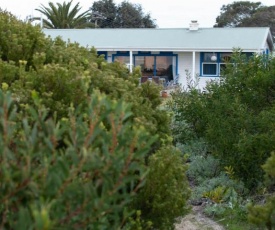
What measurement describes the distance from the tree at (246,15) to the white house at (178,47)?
37785 mm

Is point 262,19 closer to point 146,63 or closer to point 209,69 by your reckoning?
point 146,63

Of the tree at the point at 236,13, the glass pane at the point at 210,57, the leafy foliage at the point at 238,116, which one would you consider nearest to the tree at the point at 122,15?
the tree at the point at 236,13

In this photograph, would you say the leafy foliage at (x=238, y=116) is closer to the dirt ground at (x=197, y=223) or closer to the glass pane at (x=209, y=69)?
the dirt ground at (x=197, y=223)

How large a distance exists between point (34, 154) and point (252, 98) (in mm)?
5160

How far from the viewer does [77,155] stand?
6.96 feet

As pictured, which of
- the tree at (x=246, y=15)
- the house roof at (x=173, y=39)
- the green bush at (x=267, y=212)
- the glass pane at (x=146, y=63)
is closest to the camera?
the green bush at (x=267, y=212)

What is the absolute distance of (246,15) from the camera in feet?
237

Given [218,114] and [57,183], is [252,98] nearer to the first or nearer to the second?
[218,114]

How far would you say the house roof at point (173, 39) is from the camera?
28.5m

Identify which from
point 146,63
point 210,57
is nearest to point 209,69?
point 210,57

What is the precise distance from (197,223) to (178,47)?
23921 millimetres

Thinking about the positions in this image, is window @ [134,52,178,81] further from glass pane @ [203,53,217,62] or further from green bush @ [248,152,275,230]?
green bush @ [248,152,275,230]

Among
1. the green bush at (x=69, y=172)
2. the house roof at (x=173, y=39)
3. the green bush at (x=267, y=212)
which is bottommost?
the green bush at (x=267, y=212)

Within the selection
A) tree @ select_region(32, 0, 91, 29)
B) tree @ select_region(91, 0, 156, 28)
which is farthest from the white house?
tree @ select_region(91, 0, 156, 28)
